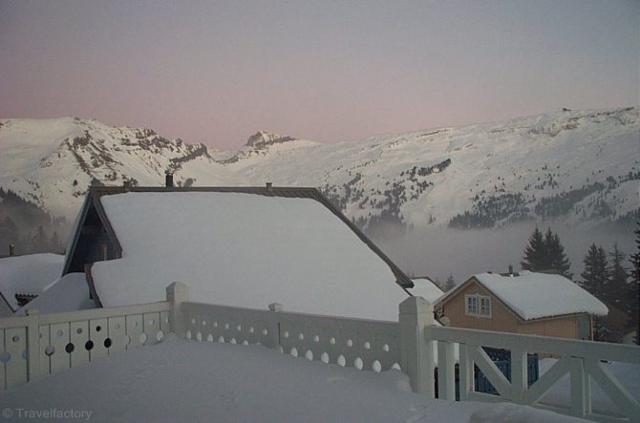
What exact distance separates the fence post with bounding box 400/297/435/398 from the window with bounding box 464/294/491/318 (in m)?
13.9

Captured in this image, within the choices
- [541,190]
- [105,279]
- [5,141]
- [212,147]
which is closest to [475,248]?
[541,190]

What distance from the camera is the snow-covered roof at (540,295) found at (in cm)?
1641

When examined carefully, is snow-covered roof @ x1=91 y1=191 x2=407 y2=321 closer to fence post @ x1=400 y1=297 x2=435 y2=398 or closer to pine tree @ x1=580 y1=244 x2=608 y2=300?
fence post @ x1=400 y1=297 x2=435 y2=398

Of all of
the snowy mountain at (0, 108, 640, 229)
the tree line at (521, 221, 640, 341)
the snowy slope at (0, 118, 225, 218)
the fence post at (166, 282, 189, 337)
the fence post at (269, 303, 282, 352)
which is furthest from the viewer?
the tree line at (521, 221, 640, 341)

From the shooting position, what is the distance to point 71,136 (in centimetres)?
1428

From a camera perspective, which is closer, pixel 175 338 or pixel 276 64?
pixel 175 338

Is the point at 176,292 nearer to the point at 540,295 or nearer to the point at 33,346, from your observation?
the point at 33,346

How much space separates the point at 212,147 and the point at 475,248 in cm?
803

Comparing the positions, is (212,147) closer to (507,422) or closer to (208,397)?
(208,397)

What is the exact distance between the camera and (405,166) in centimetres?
1903

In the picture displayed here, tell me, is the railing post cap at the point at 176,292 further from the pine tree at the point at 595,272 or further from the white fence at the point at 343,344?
the pine tree at the point at 595,272

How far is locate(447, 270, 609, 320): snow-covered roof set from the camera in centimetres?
1641

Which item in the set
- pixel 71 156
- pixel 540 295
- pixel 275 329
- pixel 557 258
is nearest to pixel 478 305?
pixel 540 295

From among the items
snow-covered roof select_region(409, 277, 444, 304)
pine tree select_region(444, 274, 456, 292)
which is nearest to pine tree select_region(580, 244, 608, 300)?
pine tree select_region(444, 274, 456, 292)
